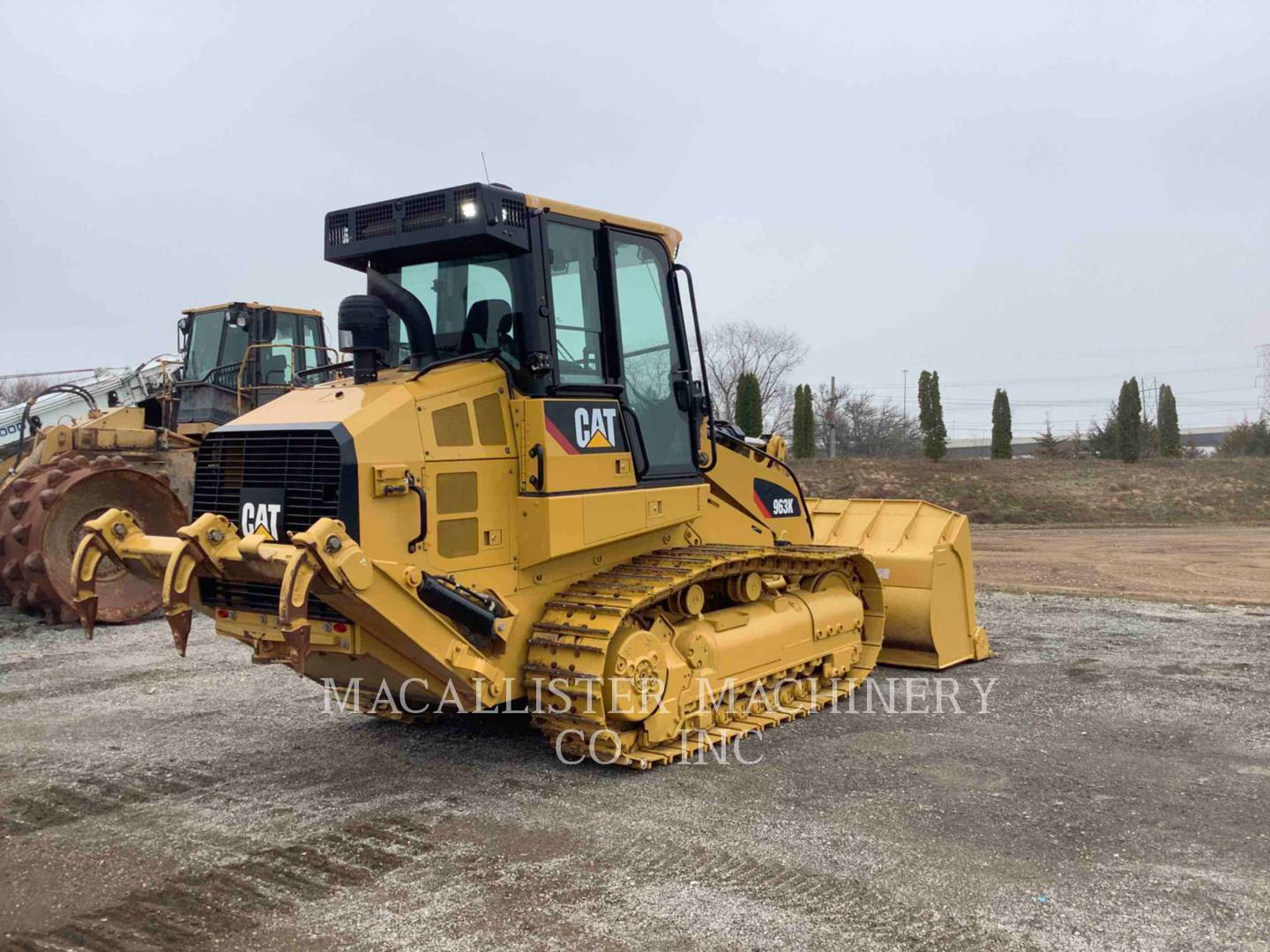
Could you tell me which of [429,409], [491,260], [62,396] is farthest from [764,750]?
[62,396]

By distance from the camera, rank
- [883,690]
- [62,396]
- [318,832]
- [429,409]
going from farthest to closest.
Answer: [62,396]
[883,690]
[429,409]
[318,832]

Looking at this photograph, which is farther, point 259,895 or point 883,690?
point 883,690

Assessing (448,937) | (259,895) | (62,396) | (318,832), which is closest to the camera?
(448,937)

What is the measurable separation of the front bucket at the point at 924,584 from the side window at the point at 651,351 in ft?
8.29

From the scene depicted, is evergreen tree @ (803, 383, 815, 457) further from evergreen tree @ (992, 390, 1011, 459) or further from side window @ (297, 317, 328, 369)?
side window @ (297, 317, 328, 369)

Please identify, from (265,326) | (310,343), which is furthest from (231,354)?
(310,343)

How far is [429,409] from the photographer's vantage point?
18.1 feet

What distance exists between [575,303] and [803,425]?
93.6 ft

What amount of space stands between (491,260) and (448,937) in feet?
11.8

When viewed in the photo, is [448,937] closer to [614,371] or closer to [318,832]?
[318,832]

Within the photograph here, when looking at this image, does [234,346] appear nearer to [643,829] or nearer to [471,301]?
[471,301]

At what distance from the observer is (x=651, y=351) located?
6.78 meters

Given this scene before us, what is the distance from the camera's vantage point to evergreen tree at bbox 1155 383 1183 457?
34969 mm

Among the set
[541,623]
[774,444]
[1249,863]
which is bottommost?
[1249,863]
